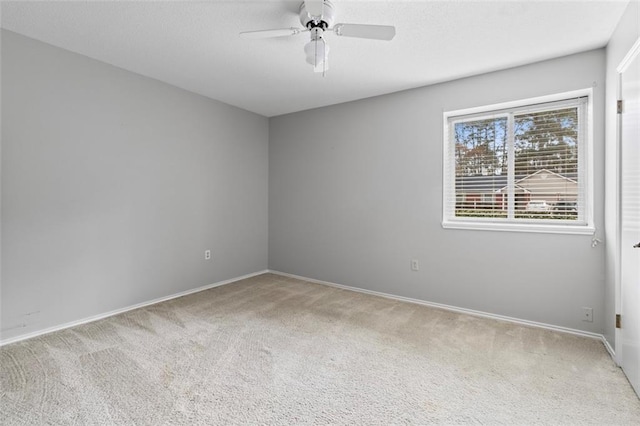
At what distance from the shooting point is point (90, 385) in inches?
74.7

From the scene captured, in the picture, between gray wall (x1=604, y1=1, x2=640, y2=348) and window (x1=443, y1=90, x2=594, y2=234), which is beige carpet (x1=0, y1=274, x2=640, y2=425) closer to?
gray wall (x1=604, y1=1, x2=640, y2=348)

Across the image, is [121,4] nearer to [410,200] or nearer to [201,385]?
[201,385]

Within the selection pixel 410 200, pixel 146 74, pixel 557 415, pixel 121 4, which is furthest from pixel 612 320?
pixel 146 74

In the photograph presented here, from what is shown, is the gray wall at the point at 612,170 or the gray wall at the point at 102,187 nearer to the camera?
the gray wall at the point at 612,170

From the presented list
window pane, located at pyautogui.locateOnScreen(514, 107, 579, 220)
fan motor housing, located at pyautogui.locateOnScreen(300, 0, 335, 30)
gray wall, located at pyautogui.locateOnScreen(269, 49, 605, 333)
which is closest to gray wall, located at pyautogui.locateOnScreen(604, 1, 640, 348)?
gray wall, located at pyautogui.locateOnScreen(269, 49, 605, 333)

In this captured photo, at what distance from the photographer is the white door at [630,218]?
1.86 m

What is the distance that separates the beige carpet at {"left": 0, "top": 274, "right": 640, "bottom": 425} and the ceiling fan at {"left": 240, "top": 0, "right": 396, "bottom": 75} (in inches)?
85.0

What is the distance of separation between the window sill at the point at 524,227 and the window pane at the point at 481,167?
0.15 metres

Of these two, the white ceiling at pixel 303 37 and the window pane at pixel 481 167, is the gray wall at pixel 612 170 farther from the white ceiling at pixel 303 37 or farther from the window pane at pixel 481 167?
the window pane at pixel 481 167

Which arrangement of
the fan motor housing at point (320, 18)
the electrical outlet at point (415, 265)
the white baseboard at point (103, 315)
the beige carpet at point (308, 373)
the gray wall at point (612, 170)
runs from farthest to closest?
the electrical outlet at point (415, 265)
the white baseboard at point (103, 315)
the gray wall at point (612, 170)
the fan motor housing at point (320, 18)
the beige carpet at point (308, 373)

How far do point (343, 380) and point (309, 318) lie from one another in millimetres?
1077

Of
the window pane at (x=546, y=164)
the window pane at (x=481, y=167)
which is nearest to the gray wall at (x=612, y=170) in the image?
the window pane at (x=546, y=164)

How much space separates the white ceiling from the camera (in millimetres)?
2096

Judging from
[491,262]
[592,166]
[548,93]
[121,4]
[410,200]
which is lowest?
[491,262]
